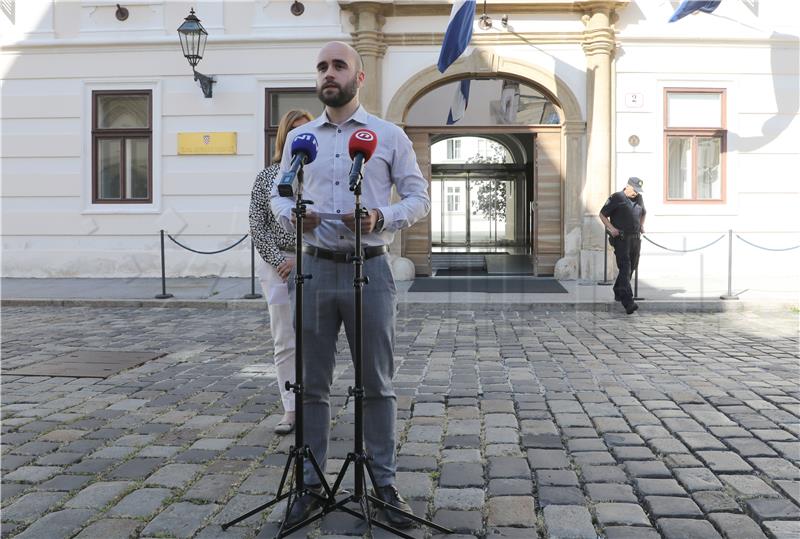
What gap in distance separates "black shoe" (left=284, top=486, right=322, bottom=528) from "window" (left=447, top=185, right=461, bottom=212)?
2354cm

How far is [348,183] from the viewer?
3244 mm

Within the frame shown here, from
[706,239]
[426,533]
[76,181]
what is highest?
[76,181]

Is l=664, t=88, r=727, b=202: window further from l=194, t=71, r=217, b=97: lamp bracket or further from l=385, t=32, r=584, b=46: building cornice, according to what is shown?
l=194, t=71, r=217, b=97: lamp bracket

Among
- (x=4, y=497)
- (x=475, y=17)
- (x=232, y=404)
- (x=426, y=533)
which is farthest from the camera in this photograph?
(x=475, y=17)

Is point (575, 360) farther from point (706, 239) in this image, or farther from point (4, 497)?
point (706, 239)

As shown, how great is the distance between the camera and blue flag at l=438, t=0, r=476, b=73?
42.6 feet

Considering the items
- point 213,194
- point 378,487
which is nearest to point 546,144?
point 213,194

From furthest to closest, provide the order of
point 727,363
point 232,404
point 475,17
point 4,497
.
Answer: point 475,17
point 727,363
point 232,404
point 4,497

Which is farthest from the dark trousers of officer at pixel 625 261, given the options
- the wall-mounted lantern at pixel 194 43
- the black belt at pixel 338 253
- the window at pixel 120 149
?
the window at pixel 120 149

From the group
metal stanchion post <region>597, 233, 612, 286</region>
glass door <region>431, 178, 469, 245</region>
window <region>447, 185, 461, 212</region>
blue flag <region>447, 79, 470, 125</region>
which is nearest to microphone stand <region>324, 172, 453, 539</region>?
metal stanchion post <region>597, 233, 612, 286</region>

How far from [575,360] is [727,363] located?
1270mm

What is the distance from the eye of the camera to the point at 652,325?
9.52 m

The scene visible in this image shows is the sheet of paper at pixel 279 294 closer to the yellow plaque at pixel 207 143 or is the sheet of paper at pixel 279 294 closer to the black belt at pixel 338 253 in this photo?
the black belt at pixel 338 253

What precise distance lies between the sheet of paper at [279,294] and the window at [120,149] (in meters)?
11.2
